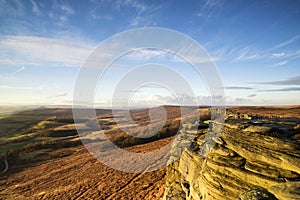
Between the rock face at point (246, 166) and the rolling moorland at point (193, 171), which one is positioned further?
the rolling moorland at point (193, 171)

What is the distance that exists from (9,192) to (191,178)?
20813 mm

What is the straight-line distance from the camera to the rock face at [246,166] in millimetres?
8352

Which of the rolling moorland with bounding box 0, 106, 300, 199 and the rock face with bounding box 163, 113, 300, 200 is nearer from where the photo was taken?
the rock face with bounding box 163, 113, 300, 200

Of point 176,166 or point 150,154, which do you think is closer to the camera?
point 176,166

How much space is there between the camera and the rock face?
8.35m

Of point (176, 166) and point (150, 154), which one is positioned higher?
point (176, 166)

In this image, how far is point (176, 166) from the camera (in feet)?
53.9

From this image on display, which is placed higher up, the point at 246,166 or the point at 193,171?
the point at 246,166

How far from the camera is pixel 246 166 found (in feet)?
32.6

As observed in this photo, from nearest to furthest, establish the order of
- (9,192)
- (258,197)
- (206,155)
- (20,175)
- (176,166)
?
1. (258,197)
2. (206,155)
3. (176,166)
4. (9,192)
5. (20,175)

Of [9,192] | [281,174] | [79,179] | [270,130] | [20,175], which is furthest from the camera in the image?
[20,175]

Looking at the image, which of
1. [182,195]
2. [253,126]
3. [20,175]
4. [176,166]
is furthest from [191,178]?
[20,175]

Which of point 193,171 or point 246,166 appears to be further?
point 193,171

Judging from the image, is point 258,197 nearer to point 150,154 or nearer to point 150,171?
point 150,171
